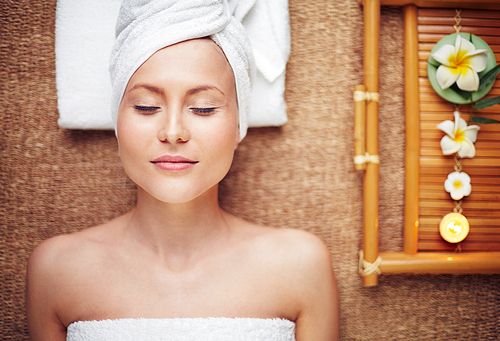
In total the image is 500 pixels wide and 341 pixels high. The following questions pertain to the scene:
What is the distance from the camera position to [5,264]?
3.84 feet

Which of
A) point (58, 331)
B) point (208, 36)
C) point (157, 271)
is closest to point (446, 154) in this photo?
point (208, 36)

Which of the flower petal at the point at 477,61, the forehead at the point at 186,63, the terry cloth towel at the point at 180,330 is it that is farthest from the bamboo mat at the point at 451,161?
the forehead at the point at 186,63

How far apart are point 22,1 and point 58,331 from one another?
1063 millimetres

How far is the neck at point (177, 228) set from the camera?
3.07ft

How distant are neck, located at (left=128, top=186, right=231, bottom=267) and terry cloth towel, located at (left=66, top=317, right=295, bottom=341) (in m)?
0.16

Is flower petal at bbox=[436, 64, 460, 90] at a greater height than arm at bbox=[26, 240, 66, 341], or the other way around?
flower petal at bbox=[436, 64, 460, 90]

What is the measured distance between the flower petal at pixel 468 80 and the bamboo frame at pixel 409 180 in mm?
124

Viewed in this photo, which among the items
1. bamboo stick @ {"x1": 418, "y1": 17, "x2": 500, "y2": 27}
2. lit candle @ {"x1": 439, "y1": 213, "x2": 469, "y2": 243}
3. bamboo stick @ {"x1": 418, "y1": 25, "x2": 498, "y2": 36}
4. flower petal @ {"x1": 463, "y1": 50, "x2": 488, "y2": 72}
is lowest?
lit candle @ {"x1": 439, "y1": 213, "x2": 469, "y2": 243}

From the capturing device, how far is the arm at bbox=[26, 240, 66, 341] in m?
0.95

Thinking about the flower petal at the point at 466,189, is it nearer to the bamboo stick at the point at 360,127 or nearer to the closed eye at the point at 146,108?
the bamboo stick at the point at 360,127

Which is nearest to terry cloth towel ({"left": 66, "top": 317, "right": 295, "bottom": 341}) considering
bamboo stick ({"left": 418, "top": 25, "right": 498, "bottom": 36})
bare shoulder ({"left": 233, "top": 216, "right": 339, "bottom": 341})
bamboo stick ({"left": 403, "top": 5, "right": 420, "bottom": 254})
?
bare shoulder ({"left": 233, "top": 216, "right": 339, "bottom": 341})

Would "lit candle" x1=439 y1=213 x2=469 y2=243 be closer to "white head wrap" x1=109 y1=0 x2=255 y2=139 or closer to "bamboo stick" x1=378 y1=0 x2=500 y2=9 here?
"bamboo stick" x1=378 y1=0 x2=500 y2=9

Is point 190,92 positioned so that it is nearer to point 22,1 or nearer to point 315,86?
point 315,86

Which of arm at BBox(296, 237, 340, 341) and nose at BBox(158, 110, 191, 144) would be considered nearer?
nose at BBox(158, 110, 191, 144)
